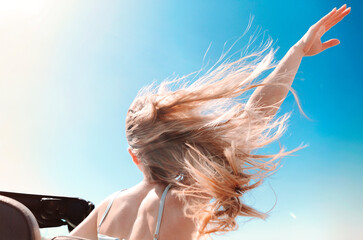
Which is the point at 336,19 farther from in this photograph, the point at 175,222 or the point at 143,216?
the point at 143,216

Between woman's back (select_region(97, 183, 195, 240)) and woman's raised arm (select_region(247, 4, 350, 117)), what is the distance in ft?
3.66

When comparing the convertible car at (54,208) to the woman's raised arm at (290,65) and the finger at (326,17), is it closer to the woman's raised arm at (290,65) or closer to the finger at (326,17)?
the woman's raised arm at (290,65)

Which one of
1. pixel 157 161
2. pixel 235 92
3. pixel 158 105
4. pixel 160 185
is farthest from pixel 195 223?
pixel 235 92

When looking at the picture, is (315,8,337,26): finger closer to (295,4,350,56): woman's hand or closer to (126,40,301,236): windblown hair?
(295,4,350,56): woman's hand

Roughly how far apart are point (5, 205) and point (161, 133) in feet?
4.52

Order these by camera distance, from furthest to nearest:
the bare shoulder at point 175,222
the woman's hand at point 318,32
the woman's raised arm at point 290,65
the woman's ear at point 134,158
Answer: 1. the woman's hand at point 318,32
2. the woman's raised arm at point 290,65
3. the woman's ear at point 134,158
4. the bare shoulder at point 175,222

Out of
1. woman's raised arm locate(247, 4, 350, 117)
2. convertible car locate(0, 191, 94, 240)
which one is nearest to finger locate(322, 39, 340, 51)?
woman's raised arm locate(247, 4, 350, 117)

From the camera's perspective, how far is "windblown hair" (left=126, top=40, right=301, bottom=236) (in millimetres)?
2391

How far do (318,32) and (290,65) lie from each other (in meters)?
0.51

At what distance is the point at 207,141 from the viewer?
2.64 metres

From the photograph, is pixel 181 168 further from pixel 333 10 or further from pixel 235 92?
pixel 333 10

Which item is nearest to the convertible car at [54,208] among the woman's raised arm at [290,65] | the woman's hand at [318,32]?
the woman's raised arm at [290,65]

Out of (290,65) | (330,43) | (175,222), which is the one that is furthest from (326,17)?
(175,222)

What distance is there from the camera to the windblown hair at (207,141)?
7.84ft
